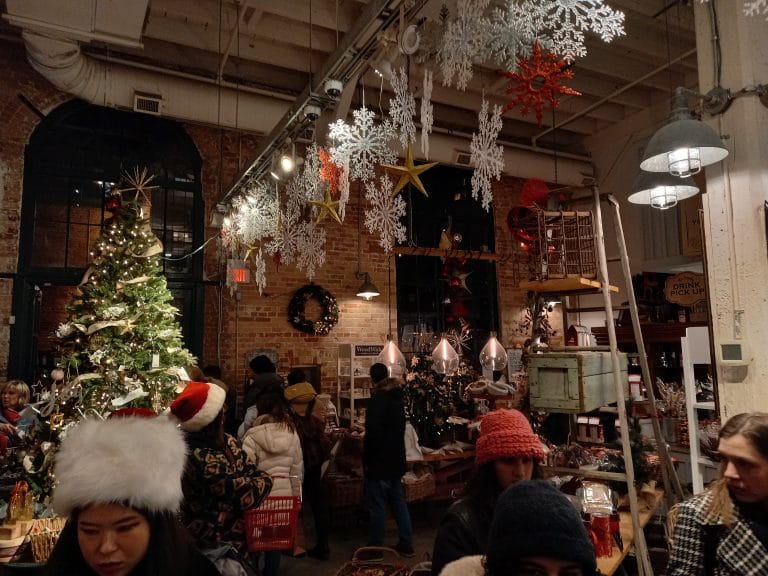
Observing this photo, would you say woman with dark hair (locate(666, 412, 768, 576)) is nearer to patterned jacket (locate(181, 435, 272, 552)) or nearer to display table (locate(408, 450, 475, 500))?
patterned jacket (locate(181, 435, 272, 552))

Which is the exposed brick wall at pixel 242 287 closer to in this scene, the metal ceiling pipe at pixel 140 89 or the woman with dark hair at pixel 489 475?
the metal ceiling pipe at pixel 140 89

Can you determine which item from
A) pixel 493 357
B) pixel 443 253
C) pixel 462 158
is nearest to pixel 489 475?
pixel 493 357

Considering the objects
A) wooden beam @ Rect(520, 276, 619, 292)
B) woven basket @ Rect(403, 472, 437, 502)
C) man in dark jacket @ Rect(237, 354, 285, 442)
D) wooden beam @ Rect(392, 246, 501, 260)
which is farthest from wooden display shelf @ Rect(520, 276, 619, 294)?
wooden beam @ Rect(392, 246, 501, 260)

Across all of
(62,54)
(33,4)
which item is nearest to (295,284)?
(62,54)

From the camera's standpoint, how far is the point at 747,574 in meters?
1.51

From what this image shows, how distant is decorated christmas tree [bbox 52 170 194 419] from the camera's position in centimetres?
437

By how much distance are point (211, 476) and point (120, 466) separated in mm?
806

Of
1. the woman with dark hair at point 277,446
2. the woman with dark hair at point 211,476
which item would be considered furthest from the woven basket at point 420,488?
the woman with dark hair at point 211,476

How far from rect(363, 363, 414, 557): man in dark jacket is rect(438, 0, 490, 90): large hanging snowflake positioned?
9.16 feet

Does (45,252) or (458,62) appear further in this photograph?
(45,252)

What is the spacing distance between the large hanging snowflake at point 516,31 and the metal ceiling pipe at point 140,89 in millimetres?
4426

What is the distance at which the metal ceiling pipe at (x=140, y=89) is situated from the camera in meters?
5.06

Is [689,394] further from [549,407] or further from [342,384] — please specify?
[342,384]

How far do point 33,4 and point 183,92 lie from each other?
191 centimetres
